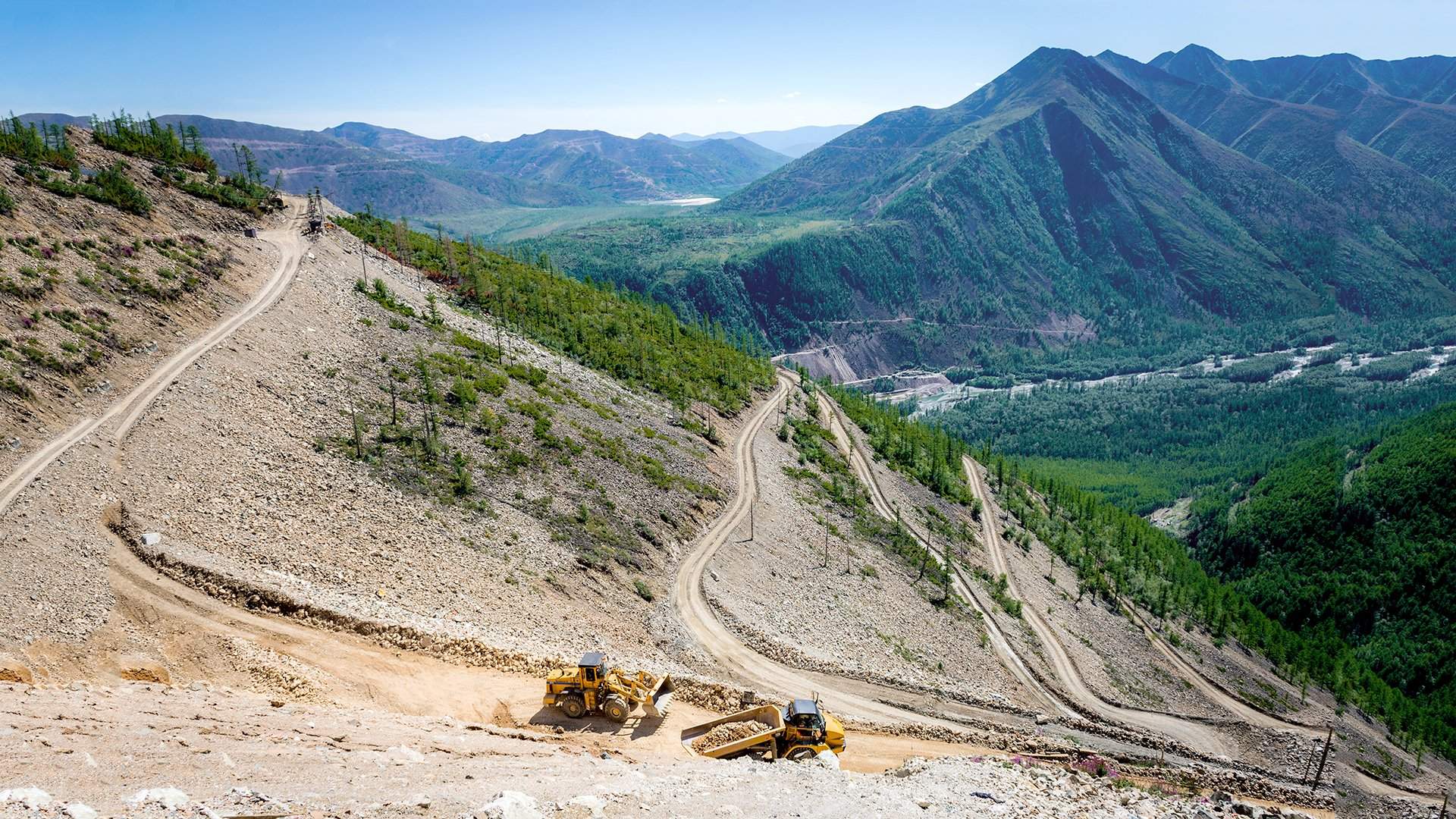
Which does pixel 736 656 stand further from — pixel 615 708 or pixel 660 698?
pixel 615 708

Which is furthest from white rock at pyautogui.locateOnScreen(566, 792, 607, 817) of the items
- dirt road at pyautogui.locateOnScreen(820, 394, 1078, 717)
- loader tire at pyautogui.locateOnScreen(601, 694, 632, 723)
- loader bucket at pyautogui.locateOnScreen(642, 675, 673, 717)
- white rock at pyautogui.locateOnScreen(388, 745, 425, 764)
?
dirt road at pyautogui.locateOnScreen(820, 394, 1078, 717)

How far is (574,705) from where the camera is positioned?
112 feet

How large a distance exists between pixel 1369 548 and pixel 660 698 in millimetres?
121316

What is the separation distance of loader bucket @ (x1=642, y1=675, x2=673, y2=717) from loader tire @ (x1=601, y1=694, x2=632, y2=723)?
110 cm

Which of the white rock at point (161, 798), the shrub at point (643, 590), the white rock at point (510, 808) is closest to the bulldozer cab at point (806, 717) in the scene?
the white rock at point (510, 808)

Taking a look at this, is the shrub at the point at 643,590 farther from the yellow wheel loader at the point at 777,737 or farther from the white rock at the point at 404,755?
the white rock at the point at 404,755

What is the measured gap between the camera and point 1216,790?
4075cm

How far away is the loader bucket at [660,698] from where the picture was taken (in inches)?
1391

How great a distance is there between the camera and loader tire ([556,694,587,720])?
3406 centimetres

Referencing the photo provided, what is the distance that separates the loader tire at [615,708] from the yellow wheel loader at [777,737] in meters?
3.08

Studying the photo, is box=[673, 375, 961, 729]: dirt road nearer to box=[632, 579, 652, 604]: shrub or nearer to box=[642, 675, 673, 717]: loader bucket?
box=[632, 579, 652, 604]: shrub

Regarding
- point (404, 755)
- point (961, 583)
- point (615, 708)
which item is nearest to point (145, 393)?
point (404, 755)

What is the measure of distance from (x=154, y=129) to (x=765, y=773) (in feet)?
333

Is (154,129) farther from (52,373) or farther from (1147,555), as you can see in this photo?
(1147,555)
